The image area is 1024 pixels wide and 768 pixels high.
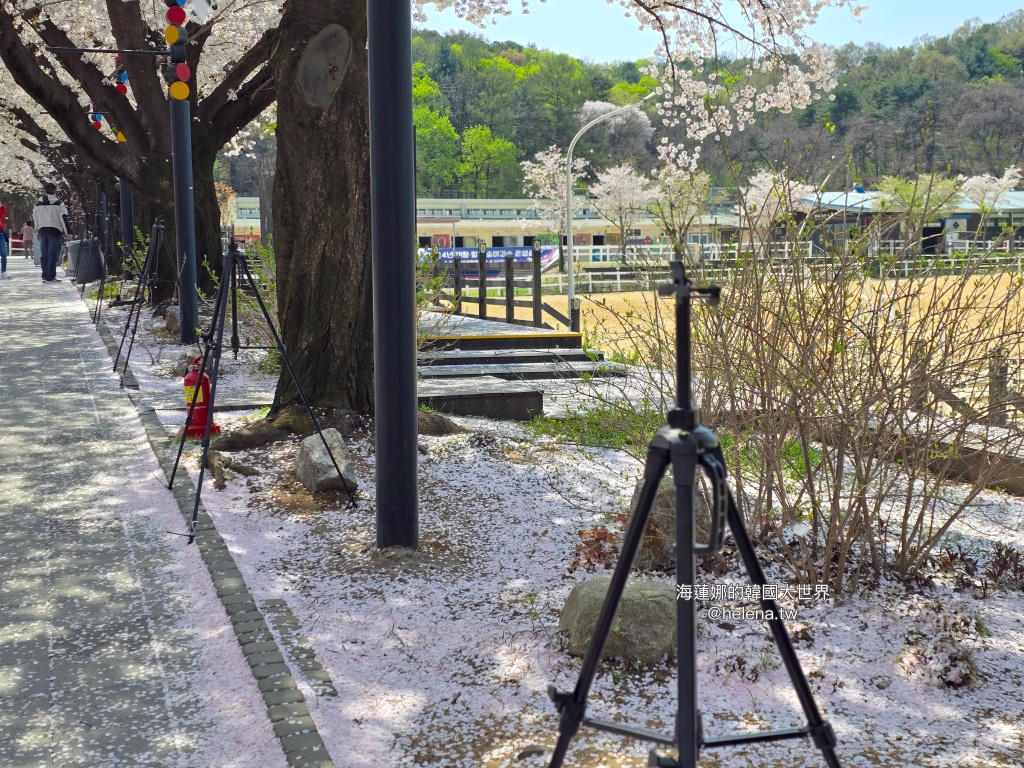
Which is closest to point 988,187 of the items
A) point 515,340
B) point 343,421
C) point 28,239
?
point 343,421

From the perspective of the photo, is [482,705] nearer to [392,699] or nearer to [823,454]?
[392,699]

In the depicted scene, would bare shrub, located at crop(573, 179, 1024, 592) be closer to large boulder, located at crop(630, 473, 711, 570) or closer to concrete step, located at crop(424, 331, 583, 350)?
large boulder, located at crop(630, 473, 711, 570)

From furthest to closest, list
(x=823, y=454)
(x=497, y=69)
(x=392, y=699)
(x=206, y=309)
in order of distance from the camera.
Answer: (x=497, y=69) < (x=206, y=309) < (x=823, y=454) < (x=392, y=699)

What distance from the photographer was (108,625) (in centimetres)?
394

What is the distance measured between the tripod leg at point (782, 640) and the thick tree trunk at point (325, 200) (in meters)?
5.00

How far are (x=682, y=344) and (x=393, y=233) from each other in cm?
263

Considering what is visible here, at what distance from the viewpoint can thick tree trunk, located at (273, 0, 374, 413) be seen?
21.9 feet

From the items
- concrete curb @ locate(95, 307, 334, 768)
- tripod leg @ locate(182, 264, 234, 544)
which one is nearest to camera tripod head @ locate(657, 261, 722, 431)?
concrete curb @ locate(95, 307, 334, 768)

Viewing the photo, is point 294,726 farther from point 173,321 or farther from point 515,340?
point 515,340

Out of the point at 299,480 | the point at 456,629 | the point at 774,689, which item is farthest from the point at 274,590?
the point at 774,689

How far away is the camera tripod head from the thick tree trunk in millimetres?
5014

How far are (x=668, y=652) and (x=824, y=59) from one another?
30.0 feet

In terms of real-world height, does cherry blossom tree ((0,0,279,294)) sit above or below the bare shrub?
above

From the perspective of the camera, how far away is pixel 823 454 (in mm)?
4094
